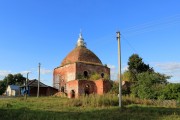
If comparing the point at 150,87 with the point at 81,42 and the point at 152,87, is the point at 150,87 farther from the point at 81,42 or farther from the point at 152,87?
the point at 81,42

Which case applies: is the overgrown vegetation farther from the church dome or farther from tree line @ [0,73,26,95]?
tree line @ [0,73,26,95]

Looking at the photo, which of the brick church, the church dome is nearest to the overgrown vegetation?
the brick church

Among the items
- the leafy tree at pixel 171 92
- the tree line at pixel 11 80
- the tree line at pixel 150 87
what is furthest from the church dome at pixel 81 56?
the tree line at pixel 11 80

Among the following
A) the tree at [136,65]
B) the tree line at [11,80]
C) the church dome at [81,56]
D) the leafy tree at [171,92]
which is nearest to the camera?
the leafy tree at [171,92]

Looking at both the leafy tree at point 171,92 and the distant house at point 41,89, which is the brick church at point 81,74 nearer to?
the distant house at point 41,89

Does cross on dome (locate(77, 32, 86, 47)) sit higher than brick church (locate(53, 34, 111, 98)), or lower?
higher

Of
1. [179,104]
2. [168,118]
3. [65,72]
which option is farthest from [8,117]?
[65,72]

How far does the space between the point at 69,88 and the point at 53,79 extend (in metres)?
8.89

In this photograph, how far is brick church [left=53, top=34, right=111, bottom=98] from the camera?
4295cm

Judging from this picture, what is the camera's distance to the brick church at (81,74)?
43.0 m

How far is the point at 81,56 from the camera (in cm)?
4888

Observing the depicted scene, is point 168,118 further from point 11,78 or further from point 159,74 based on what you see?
point 11,78

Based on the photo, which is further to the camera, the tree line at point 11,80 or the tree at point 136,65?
the tree line at point 11,80

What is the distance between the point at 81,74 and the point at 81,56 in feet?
11.9
